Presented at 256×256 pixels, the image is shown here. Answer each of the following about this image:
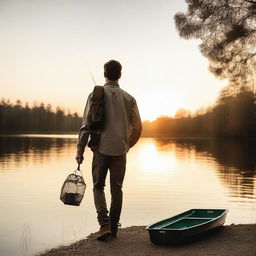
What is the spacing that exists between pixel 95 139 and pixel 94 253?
1.63 meters

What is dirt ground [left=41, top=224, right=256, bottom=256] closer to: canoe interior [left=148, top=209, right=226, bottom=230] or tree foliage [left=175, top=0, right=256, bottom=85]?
canoe interior [left=148, top=209, right=226, bottom=230]

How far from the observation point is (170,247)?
6.37 meters

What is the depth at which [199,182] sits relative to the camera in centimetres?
2505

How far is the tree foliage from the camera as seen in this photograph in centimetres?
987

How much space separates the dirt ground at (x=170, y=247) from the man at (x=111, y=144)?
30 centimetres

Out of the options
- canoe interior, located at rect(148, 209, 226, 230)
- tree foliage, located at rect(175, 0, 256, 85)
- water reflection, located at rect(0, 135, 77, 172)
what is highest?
tree foliage, located at rect(175, 0, 256, 85)

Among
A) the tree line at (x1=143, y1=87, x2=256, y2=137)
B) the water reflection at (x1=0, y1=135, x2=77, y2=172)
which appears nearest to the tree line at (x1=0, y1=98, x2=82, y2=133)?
the tree line at (x1=143, y1=87, x2=256, y2=137)

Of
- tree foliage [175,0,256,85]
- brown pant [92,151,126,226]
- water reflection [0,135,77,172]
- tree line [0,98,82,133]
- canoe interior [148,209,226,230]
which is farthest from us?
tree line [0,98,82,133]

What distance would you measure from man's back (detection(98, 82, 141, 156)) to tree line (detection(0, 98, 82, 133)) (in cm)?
14572

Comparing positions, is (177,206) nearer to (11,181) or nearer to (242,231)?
(242,231)

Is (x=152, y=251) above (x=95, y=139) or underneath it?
underneath

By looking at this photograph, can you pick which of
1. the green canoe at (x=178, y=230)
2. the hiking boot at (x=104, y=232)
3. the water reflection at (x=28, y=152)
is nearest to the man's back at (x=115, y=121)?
the hiking boot at (x=104, y=232)

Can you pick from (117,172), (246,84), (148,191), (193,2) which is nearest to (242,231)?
(117,172)

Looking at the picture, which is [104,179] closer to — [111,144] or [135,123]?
[111,144]
